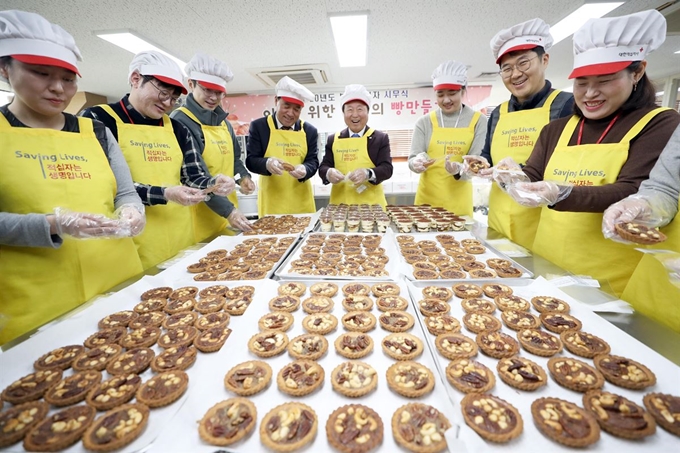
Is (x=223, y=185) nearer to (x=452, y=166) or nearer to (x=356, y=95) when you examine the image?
(x=356, y=95)

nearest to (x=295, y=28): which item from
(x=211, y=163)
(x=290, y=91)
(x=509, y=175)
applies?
(x=290, y=91)

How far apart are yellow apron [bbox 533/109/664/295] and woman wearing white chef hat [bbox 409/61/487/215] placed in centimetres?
198

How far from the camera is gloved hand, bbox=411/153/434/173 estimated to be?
4447 millimetres

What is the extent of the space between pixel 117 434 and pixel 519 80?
168 inches

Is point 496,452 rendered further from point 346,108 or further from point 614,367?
point 346,108

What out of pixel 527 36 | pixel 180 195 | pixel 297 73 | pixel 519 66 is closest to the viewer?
pixel 180 195

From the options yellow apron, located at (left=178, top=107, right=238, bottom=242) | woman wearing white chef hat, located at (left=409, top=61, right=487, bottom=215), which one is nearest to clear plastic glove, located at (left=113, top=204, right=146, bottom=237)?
yellow apron, located at (left=178, top=107, right=238, bottom=242)

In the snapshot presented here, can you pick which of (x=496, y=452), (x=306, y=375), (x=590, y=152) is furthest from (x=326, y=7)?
(x=496, y=452)

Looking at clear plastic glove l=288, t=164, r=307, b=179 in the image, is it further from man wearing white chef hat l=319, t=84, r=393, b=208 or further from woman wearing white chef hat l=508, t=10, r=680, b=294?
woman wearing white chef hat l=508, t=10, r=680, b=294

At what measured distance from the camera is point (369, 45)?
671 cm

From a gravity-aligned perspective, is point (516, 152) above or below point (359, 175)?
above

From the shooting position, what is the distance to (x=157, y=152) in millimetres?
3188

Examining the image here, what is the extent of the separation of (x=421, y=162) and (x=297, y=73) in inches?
232

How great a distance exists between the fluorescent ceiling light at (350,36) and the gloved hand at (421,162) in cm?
296
